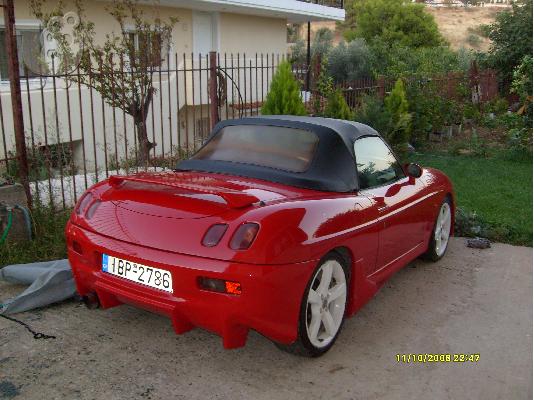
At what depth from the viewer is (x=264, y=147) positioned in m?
4.20

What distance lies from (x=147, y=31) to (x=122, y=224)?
6.01 meters

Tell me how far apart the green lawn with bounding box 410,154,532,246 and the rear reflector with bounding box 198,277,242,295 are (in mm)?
4269

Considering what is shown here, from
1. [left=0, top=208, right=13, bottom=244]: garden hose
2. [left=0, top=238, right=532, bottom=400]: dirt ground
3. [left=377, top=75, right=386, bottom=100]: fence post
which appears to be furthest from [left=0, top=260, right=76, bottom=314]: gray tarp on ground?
[left=377, top=75, right=386, bottom=100]: fence post

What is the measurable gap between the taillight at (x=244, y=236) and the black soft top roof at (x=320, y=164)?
854 millimetres

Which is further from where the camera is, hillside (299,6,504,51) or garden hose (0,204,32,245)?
hillside (299,6,504,51)

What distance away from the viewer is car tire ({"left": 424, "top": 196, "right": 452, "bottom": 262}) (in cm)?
530

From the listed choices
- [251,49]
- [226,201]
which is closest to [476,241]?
[226,201]

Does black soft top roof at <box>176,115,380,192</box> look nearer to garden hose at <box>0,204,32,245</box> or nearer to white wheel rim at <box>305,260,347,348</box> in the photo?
white wheel rim at <box>305,260,347,348</box>

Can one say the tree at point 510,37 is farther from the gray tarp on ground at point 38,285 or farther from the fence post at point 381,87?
the gray tarp on ground at point 38,285

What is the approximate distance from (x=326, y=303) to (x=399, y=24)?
38962 millimetres

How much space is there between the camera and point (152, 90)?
7.51 m

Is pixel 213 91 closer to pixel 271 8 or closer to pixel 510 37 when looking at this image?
pixel 271 8

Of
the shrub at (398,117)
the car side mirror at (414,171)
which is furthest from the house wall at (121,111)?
the car side mirror at (414,171)

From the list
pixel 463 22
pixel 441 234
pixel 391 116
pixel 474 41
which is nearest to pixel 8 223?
pixel 441 234
